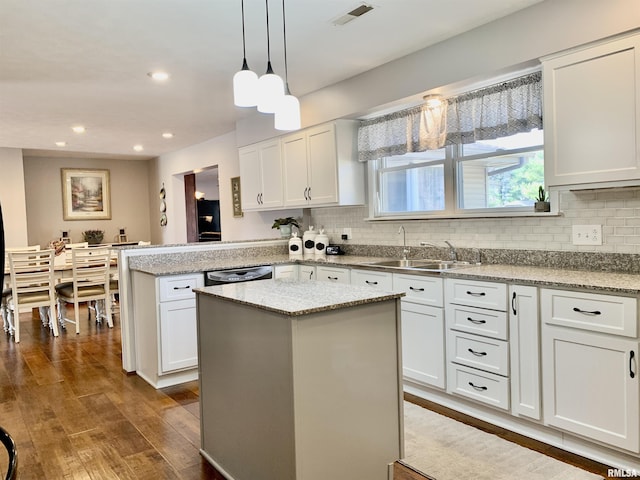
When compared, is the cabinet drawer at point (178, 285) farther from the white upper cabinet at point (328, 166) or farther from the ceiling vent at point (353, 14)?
the ceiling vent at point (353, 14)

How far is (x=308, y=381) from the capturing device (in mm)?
1848

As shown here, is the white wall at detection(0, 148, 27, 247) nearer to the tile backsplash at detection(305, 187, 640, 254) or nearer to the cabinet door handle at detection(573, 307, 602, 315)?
the tile backsplash at detection(305, 187, 640, 254)

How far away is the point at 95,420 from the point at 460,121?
10.4 feet

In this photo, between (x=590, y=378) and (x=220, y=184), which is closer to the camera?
(x=590, y=378)

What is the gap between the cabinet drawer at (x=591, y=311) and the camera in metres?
2.18

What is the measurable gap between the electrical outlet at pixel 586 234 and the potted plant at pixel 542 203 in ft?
0.66

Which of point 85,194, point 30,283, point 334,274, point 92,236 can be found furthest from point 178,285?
point 85,194

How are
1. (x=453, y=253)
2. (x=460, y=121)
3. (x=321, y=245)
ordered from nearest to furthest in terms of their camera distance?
(x=460, y=121) < (x=453, y=253) < (x=321, y=245)

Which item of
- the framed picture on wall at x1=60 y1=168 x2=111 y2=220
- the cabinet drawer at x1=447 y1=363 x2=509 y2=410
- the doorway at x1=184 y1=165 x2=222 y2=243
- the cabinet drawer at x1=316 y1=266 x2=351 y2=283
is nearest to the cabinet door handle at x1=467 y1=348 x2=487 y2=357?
the cabinet drawer at x1=447 y1=363 x2=509 y2=410

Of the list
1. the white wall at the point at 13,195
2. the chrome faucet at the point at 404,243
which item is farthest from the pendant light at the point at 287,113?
the white wall at the point at 13,195

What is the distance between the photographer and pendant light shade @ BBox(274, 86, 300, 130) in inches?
88.2

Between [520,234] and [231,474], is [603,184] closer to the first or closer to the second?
[520,234]

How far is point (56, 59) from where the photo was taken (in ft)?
11.1

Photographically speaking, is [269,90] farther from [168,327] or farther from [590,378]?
[168,327]
